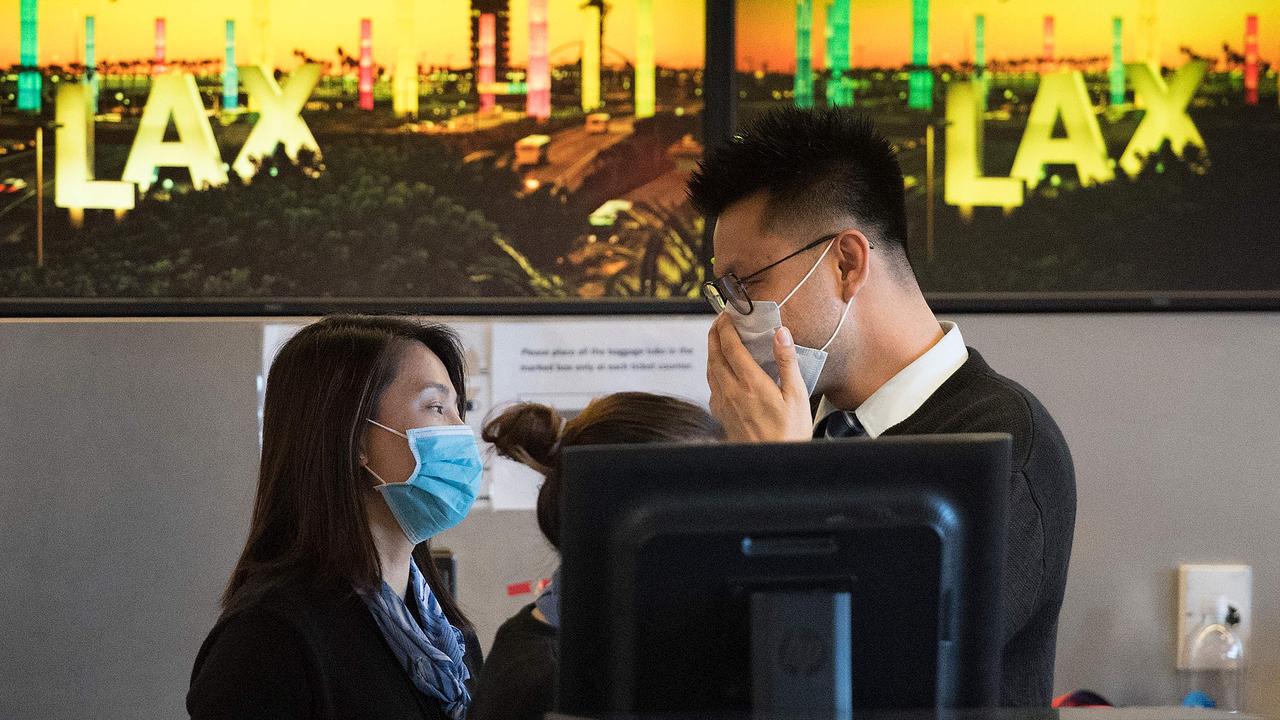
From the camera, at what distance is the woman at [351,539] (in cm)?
124

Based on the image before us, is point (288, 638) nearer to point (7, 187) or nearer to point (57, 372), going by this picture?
point (57, 372)

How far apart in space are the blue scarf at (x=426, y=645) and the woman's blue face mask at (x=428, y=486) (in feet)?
0.27

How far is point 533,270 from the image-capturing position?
2.13 metres

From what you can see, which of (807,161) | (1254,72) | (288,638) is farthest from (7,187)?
(1254,72)

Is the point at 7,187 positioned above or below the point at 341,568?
above

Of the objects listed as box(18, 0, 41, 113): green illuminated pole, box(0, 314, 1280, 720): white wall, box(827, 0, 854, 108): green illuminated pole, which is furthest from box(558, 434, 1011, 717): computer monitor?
box(18, 0, 41, 113): green illuminated pole

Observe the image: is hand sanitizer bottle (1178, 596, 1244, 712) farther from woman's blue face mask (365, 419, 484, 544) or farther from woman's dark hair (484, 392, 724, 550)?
woman's blue face mask (365, 419, 484, 544)

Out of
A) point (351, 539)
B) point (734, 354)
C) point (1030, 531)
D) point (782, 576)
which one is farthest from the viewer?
point (734, 354)

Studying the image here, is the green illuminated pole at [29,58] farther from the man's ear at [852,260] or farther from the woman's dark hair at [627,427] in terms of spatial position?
the man's ear at [852,260]

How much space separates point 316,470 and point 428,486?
0.17 metres

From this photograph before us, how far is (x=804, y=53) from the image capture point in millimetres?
2127

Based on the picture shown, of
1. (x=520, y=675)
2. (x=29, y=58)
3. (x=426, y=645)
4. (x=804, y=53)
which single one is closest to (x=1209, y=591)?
(x=804, y=53)

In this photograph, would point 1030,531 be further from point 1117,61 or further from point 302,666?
point 1117,61

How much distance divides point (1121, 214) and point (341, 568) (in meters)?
1.48
